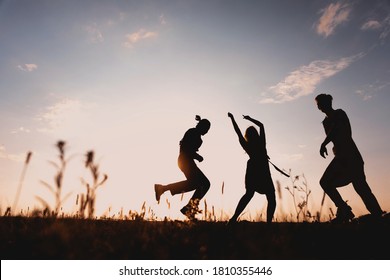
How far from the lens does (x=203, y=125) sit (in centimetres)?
622

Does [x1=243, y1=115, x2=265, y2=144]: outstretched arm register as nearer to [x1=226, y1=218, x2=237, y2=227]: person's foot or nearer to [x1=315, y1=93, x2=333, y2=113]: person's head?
[x1=315, y1=93, x2=333, y2=113]: person's head

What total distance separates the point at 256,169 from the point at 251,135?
67cm

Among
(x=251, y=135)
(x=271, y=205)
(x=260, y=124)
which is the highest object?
(x=260, y=124)

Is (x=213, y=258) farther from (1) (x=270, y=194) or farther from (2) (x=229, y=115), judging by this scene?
(2) (x=229, y=115)

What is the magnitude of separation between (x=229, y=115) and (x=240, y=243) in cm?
309

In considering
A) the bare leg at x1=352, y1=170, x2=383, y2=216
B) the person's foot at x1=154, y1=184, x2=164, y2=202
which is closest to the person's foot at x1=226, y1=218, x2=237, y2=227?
the person's foot at x1=154, y1=184, x2=164, y2=202

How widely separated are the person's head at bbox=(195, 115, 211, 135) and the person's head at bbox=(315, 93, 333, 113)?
7.24 feet

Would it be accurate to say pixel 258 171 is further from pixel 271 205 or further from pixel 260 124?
pixel 260 124

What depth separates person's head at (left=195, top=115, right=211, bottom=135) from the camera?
6195 millimetres

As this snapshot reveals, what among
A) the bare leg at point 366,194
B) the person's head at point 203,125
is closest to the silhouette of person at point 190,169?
the person's head at point 203,125

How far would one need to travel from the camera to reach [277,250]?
8.98 ft

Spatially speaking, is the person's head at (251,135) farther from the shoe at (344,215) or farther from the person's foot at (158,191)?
the person's foot at (158,191)

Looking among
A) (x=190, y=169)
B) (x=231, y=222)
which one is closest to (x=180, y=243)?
(x=231, y=222)
